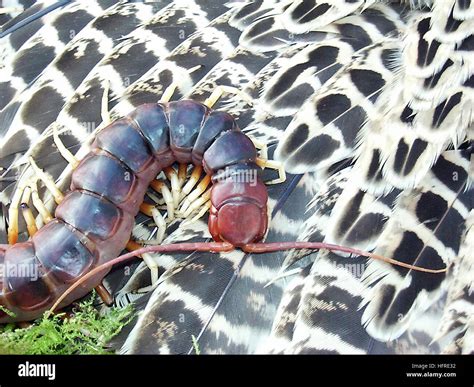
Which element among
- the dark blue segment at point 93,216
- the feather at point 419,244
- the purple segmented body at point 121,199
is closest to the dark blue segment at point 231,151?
the purple segmented body at point 121,199

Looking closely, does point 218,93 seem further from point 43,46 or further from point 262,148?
point 43,46

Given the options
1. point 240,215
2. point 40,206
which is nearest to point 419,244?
point 240,215


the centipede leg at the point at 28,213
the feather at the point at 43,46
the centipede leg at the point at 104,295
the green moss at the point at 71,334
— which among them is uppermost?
the feather at the point at 43,46

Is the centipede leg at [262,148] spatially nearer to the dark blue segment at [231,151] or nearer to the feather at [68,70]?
the dark blue segment at [231,151]

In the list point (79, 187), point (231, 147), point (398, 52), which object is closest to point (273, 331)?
point (231, 147)
